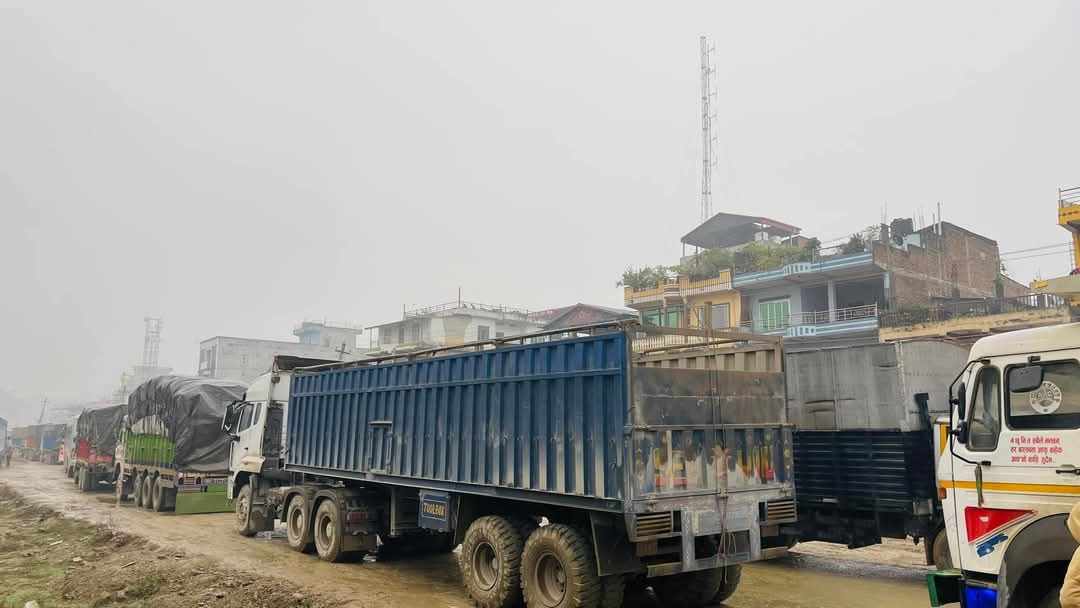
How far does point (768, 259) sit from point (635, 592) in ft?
88.5

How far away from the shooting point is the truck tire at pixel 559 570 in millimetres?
6777

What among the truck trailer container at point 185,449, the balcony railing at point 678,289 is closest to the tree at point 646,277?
the balcony railing at point 678,289

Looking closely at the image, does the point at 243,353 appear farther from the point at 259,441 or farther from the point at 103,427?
the point at 259,441

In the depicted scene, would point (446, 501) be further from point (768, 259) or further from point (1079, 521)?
point (768, 259)

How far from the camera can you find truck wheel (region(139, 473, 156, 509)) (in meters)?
18.2

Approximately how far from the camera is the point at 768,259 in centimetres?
3319

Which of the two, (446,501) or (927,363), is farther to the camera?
(927,363)

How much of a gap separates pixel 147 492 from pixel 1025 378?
19.7 metres

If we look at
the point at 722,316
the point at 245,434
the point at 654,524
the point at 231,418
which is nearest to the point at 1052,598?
the point at 654,524

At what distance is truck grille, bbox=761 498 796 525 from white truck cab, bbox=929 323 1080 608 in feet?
7.22

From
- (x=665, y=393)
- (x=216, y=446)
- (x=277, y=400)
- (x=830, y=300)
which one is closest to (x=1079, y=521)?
(x=665, y=393)

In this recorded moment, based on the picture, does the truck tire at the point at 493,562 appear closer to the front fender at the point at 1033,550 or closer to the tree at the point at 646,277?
the front fender at the point at 1033,550

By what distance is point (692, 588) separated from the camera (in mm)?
8117

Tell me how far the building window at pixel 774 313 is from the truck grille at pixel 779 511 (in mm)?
24838
